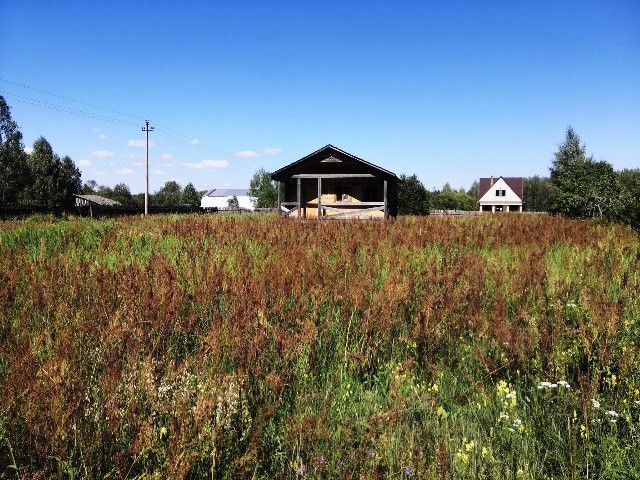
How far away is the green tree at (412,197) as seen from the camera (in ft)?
161

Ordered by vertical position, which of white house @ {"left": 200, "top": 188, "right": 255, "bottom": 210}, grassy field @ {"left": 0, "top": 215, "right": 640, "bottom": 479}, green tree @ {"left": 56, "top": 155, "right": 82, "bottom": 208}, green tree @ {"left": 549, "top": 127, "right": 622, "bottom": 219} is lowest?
grassy field @ {"left": 0, "top": 215, "right": 640, "bottom": 479}

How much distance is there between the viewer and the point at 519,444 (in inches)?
91.1

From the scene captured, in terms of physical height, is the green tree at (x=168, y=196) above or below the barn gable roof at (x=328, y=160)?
above

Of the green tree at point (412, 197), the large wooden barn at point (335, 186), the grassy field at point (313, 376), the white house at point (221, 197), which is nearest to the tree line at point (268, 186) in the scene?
the green tree at point (412, 197)

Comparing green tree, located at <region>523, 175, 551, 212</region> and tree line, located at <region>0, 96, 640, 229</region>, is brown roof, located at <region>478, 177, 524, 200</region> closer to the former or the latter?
tree line, located at <region>0, 96, 640, 229</region>

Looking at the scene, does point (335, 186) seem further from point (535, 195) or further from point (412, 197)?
point (535, 195)

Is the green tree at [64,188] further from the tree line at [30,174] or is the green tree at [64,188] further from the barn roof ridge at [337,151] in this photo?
the barn roof ridge at [337,151]

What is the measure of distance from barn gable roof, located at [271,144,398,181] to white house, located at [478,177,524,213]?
64.6 metres

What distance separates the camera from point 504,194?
8100 cm

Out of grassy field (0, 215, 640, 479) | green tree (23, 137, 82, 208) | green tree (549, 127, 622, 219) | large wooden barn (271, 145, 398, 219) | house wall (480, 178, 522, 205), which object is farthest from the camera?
house wall (480, 178, 522, 205)

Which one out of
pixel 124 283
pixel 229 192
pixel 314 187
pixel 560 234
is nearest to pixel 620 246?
pixel 560 234

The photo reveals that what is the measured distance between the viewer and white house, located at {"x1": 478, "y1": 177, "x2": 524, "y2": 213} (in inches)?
3159

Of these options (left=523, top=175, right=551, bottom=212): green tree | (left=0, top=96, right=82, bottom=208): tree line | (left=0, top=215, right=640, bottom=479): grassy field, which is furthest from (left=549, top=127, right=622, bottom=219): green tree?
(left=523, top=175, right=551, bottom=212): green tree

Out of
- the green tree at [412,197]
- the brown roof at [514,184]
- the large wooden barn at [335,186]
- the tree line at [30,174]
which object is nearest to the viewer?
the large wooden barn at [335,186]
